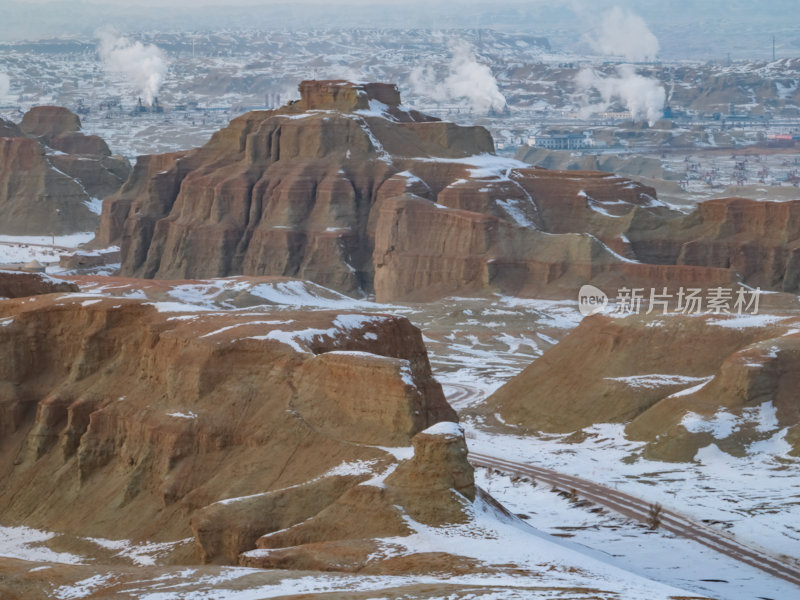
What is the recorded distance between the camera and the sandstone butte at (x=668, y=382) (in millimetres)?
76000

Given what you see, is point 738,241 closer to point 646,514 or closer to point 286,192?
point 286,192

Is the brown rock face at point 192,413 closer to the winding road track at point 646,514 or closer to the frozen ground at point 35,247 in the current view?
the winding road track at point 646,514

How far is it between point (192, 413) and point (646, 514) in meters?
16.9

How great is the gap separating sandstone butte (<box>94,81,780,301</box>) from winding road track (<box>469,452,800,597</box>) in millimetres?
58501

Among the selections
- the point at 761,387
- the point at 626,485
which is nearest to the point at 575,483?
the point at 626,485

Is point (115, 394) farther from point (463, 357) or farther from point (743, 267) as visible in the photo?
point (743, 267)

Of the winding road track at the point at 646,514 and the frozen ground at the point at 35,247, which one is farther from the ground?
the winding road track at the point at 646,514

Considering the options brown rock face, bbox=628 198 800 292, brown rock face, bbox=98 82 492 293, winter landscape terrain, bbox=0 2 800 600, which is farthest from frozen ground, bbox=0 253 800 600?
brown rock face, bbox=98 82 492 293

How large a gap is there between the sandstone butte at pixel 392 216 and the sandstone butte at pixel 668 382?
138 ft

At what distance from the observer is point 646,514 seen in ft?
208

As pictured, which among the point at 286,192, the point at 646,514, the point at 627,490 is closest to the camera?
the point at 646,514

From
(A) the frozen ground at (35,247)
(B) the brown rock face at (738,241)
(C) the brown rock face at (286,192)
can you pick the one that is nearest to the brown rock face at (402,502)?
(B) the brown rock face at (738,241)

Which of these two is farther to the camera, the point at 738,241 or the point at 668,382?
the point at 738,241

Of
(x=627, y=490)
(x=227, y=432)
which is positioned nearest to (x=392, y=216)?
(x=627, y=490)
